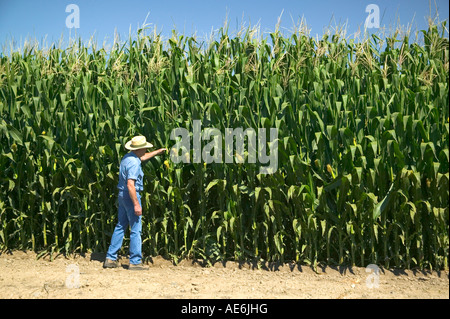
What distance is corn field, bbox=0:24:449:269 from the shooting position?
564 cm

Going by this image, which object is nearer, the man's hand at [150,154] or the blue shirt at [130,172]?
the blue shirt at [130,172]

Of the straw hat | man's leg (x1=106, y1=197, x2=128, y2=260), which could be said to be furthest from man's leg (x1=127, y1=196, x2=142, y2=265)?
the straw hat

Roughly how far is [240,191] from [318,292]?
1.50m

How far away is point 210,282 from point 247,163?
147 centimetres

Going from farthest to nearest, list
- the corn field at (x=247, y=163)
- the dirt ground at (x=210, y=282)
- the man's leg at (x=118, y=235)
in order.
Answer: the man's leg at (x=118, y=235), the corn field at (x=247, y=163), the dirt ground at (x=210, y=282)

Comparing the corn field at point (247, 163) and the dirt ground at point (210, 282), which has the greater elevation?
the corn field at point (247, 163)

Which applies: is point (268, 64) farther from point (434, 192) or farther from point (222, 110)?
point (434, 192)

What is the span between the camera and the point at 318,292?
520cm

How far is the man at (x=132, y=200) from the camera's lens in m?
5.76

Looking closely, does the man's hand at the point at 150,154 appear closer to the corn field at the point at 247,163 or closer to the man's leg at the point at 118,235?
the corn field at the point at 247,163

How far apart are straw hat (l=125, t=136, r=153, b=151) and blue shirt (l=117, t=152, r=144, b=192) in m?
0.09

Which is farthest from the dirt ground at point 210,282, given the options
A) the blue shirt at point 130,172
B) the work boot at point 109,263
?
the blue shirt at point 130,172

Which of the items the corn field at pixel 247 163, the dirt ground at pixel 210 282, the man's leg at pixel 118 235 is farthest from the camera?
the man's leg at pixel 118 235

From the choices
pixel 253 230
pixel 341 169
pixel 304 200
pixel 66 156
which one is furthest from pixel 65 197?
pixel 341 169
